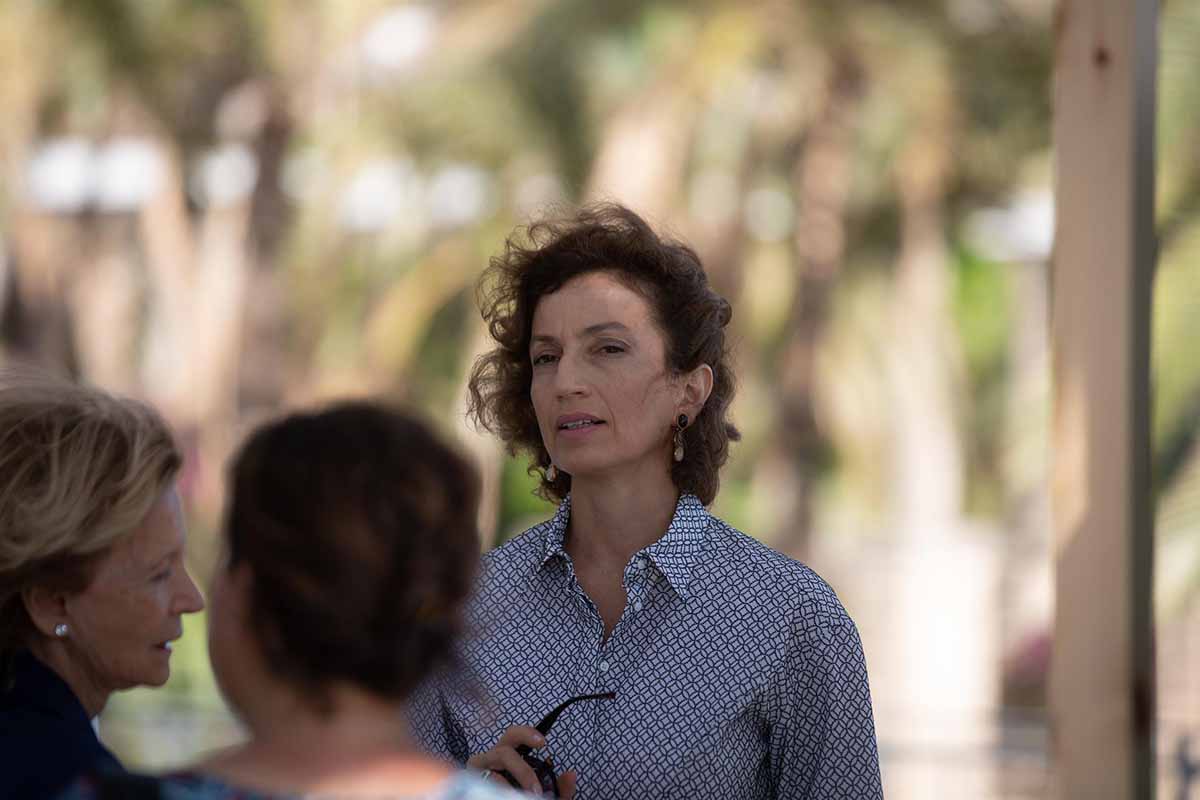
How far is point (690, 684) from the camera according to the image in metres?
3.11

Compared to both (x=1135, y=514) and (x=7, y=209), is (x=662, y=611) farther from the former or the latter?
(x=7, y=209)

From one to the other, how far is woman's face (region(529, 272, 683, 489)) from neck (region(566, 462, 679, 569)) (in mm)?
28

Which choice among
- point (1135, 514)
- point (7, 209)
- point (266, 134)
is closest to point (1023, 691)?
point (266, 134)

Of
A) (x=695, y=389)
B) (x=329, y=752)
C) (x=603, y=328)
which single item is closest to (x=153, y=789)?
(x=329, y=752)

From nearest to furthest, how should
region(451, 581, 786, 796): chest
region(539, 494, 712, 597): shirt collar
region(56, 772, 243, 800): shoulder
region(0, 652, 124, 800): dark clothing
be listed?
region(56, 772, 243, 800): shoulder < region(0, 652, 124, 800): dark clothing < region(451, 581, 786, 796): chest < region(539, 494, 712, 597): shirt collar

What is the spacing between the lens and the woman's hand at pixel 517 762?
113 inches

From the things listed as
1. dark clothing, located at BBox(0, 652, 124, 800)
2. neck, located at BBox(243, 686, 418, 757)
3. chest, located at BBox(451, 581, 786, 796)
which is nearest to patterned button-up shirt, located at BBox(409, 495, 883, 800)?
chest, located at BBox(451, 581, 786, 796)

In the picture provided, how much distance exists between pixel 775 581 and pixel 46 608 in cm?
134

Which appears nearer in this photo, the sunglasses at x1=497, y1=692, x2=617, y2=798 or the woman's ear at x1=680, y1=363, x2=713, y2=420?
the sunglasses at x1=497, y1=692, x2=617, y2=798

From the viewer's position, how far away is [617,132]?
2186 centimetres

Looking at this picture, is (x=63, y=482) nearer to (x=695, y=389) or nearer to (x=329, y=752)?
(x=329, y=752)

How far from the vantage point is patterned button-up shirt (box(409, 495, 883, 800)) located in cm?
308

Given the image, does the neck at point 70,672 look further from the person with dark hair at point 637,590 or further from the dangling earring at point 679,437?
the dangling earring at point 679,437

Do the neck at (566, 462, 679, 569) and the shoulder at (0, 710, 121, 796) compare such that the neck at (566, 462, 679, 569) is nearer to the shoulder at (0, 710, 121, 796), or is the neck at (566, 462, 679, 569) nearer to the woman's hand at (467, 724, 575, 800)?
the woman's hand at (467, 724, 575, 800)
